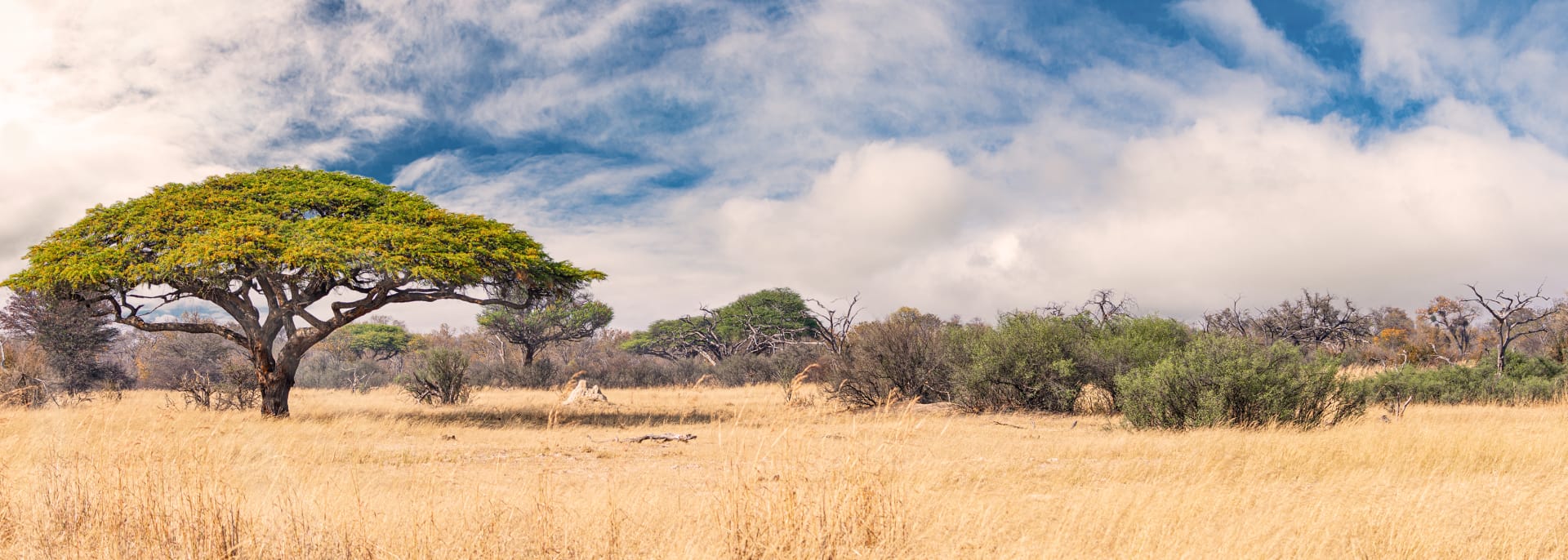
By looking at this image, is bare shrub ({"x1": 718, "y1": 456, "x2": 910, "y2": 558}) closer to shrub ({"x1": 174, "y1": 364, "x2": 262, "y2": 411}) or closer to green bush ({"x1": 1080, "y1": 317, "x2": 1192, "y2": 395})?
green bush ({"x1": 1080, "y1": 317, "x2": 1192, "y2": 395})

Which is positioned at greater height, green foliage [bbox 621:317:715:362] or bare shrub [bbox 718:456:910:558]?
green foliage [bbox 621:317:715:362]

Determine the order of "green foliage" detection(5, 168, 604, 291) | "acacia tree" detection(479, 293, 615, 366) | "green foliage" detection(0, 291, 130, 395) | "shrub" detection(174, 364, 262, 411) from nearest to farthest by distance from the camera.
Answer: "green foliage" detection(5, 168, 604, 291) → "shrub" detection(174, 364, 262, 411) → "green foliage" detection(0, 291, 130, 395) → "acacia tree" detection(479, 293, 615, 366)

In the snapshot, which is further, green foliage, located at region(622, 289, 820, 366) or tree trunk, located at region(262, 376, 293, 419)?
green foliage, located at region(622, 289, 820, 366)

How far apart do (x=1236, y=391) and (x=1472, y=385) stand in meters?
12.3

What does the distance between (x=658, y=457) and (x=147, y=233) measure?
42.3ft

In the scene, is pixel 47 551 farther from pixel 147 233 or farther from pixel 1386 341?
pixel 1386 341

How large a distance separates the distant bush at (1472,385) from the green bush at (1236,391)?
17.6 feet

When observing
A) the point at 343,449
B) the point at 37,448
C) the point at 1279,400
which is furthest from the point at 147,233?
the point at 1279,400

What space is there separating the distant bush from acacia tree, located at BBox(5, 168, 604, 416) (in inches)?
804

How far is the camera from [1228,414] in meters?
13.1

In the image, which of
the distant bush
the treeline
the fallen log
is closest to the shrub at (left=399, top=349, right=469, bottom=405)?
the treeline

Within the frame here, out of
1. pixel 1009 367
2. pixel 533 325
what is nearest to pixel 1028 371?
pixel 1009 367

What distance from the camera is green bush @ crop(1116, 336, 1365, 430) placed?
1300 cm

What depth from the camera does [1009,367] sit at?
61.2ft
